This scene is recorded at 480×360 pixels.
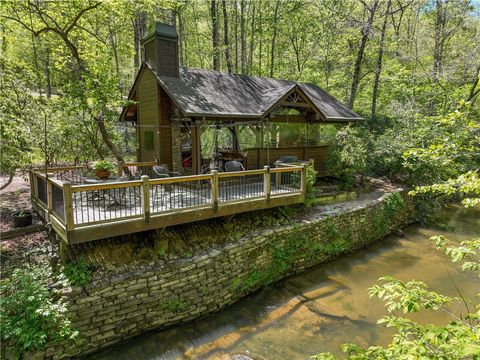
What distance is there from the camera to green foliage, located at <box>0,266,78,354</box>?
5086 millimetres

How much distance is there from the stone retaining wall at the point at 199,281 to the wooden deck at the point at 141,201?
989mm

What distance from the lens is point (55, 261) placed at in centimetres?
644

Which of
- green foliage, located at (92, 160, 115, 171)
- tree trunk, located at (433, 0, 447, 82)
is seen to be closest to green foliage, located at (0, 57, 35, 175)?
green foliage, located at (92, 160, 115, 171)

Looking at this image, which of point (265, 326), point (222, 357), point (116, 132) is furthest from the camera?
point (116, 132)

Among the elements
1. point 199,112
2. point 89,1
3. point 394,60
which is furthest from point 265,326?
point 394,60

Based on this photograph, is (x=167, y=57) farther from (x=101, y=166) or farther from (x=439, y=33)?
(x=439, y=33)

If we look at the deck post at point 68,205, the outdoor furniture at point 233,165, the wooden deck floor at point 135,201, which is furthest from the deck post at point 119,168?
the deck post at point 68,205

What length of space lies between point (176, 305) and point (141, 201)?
2536 millimetres

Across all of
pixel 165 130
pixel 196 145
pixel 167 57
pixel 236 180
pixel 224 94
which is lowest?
pixel 236 180

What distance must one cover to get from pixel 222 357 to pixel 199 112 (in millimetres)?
6728

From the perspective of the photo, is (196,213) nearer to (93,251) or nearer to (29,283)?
(93,251)

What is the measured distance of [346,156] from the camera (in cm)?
1295

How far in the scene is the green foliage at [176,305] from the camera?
Result: 22.4ft

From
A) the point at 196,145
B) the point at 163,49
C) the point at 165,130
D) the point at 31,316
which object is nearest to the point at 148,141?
the point at 165,130
